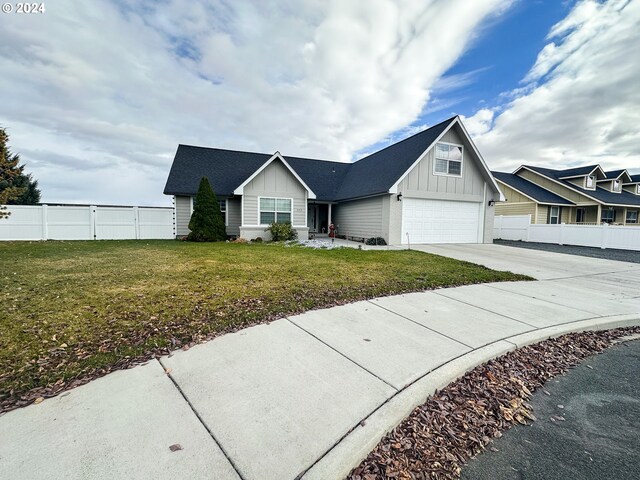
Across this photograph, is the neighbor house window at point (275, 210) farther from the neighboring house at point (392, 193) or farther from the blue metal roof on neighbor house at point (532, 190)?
the blue metal roof on neighbor house at point (532, 190)

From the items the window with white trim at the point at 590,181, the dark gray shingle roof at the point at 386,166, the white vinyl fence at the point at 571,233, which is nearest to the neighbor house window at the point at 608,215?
the window with white trim at the point at 590,181

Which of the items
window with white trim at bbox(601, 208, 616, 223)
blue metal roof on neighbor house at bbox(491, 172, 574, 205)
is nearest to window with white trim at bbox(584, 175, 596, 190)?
window with white trim at bbox(601, 208, 616, 223)

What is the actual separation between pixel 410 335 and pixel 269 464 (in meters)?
2.42

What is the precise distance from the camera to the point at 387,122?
57.6 feet

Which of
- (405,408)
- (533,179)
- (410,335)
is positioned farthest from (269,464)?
(533,179)

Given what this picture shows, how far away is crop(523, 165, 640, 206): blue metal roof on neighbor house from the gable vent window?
563mm

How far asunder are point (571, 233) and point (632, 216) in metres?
19.9

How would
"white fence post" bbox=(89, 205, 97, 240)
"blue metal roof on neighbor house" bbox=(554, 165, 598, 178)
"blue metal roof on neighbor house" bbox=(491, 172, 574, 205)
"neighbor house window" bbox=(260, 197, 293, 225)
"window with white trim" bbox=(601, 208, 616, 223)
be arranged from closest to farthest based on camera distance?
"white fence post" bbox=(89, 205, 97, 240), "neighbor house window" bbox=(260, 197, 293, 225), "blue metal roof on neighbor house" bbox=(491, 172, 574, 205), "blue metal roof on neighbor house" bbox=(554, 165, 598, 178), "window with white trim" bbox=(601, 208, 616, 223)

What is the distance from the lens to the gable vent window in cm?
2514

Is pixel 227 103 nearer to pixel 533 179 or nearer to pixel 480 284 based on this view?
pixel 480 284

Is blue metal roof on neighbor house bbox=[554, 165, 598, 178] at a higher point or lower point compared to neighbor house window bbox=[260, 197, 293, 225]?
higher

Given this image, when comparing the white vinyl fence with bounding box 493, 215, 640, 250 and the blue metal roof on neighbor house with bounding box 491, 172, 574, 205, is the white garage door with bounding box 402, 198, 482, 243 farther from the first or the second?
the blue metal roof on neighbor house with bounding box 491, 172, 574, 205

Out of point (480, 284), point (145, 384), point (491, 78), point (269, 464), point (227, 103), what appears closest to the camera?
point (269, 464)

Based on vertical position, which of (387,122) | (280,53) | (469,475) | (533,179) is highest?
(280,53)
